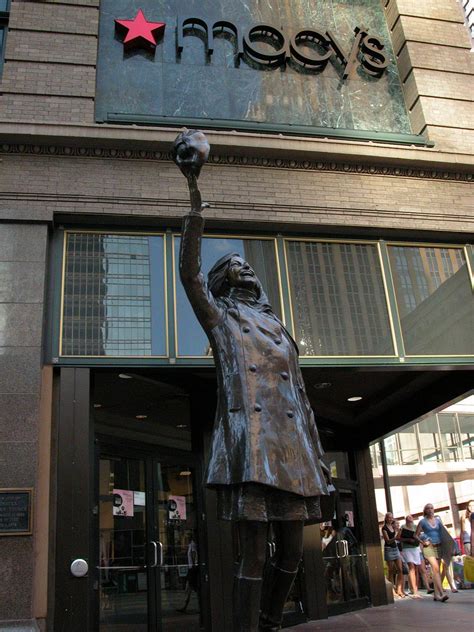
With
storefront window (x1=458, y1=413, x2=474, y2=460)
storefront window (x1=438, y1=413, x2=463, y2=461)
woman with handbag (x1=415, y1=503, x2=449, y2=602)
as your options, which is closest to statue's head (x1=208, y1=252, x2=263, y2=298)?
woman with handbag (x1=415, y1=503, x2=449, y2=602)

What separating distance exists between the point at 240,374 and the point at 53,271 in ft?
16.5

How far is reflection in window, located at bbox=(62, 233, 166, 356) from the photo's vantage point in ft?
28.0

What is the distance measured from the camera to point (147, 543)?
8.77 meters

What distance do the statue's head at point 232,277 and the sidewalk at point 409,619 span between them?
4865mm

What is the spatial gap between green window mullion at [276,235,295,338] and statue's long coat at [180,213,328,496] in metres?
4.21

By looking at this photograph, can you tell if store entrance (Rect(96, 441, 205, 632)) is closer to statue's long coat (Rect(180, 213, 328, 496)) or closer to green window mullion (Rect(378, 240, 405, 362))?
green window mullion (Rect(378, 240, 405, 362))

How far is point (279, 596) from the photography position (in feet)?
13.9

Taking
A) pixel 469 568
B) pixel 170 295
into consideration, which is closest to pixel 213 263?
pixel 170 295

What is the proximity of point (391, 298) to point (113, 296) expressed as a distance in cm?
408

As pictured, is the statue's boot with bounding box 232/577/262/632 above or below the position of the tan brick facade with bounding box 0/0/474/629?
below

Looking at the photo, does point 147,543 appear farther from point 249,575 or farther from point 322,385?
point 249,575

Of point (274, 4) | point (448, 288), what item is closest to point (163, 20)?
point (274, 4)

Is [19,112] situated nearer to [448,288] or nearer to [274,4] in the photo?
[274,4]

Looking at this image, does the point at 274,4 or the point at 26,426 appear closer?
the point at 26,426
